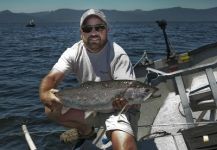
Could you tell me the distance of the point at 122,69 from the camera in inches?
226

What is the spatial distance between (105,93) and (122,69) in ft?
1.81

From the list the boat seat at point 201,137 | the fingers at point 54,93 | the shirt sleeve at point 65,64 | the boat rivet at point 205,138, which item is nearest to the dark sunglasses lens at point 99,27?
the shirt sleeve at point 65,64

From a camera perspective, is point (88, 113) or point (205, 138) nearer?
point (205, 138)

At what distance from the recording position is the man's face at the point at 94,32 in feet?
18.9

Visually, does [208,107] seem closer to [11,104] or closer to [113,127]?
[113,127]

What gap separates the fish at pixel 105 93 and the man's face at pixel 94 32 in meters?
0.71

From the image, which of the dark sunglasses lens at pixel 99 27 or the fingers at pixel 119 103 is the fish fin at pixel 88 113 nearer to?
the fingers at pixel 119 103

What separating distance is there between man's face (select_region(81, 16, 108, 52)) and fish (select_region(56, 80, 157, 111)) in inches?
27.8

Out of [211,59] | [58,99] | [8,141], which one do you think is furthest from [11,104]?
[58,99]

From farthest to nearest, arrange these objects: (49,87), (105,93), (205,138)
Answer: (49,87) → (105,93) → (205,138)

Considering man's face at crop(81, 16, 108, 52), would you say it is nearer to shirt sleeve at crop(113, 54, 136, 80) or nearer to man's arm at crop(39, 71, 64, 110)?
shirt sleeve at crop(113, 54, 136, 80)

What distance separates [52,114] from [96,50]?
124cm

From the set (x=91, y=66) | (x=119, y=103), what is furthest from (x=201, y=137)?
(x=91, y=66)

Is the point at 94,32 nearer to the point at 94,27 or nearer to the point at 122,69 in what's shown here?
the point at 94,27
